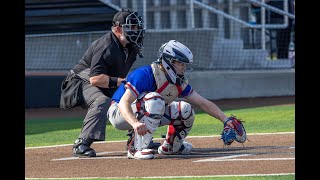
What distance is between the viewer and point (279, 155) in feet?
29.5

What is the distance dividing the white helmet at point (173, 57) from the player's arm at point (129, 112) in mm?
476

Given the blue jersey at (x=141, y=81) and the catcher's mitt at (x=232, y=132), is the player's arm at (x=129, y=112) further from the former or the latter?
the catcher's mitt at (x=232, y=132)

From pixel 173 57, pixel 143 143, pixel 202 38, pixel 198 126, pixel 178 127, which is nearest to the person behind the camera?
pixel 173 57

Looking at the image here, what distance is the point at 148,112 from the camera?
876 cm

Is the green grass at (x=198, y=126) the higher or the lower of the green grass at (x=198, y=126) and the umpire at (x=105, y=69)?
the lower

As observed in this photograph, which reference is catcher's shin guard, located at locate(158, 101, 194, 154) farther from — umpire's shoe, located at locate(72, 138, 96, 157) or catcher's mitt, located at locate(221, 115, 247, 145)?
umpire's shoe, located at locate(72, 138, 96, 157)

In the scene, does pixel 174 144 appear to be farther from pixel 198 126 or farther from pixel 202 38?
pixel 202 38

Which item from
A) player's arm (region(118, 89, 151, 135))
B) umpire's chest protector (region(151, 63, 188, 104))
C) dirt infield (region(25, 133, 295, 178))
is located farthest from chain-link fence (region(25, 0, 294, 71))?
player's arm (region(118, 89, 151, 135))

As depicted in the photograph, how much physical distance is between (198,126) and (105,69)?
3.90 meters

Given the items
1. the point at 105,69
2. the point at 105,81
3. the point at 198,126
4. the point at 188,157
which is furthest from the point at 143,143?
the point at 198,126

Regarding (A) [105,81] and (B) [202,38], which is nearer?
(A) [105,81]

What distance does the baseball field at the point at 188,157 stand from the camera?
790cm

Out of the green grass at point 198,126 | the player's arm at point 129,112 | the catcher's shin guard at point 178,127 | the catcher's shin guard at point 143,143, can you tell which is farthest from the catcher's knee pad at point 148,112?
the green grass at point 198,126

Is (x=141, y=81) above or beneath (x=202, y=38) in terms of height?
beneath
